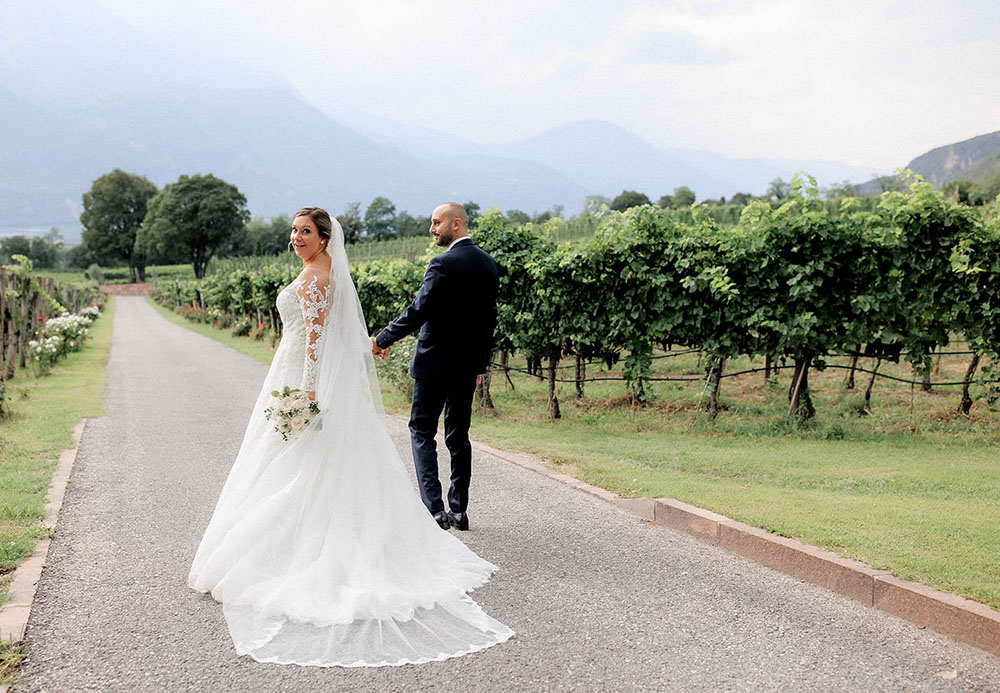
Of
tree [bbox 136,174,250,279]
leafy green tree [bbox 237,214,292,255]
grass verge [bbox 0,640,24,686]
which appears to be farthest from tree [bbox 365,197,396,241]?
grass verge [bbox 0,640,24,686]

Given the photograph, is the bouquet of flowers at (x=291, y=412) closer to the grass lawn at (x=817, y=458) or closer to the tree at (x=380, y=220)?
the grass lawn at (x=817, y=458)

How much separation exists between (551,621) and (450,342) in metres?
2.13

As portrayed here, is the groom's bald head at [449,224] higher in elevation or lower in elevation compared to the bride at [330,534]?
higher

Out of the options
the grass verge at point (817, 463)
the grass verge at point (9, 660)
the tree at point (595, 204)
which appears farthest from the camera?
the tree at point (595, 204)

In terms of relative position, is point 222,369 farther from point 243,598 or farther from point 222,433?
point 243,598

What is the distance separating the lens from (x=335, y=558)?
13.8 ft

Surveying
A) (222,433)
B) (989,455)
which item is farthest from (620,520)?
(222,433)

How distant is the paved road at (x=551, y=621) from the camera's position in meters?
3.27

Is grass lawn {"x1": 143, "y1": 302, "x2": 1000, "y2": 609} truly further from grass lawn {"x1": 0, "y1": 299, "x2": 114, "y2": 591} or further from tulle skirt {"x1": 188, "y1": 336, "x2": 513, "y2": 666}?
grass lawn {"x1": 0, "y1": 299, "x2": 114, "y2": 591}

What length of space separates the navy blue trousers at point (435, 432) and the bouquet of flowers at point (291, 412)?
99 cm

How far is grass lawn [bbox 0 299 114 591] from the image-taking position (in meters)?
5.14

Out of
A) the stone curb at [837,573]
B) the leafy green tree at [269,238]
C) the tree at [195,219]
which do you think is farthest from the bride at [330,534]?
the tree at [195,219]

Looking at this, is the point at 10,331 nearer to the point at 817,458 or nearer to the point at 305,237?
the point at 305,237

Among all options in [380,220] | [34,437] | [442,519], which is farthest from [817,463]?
[380,220]
